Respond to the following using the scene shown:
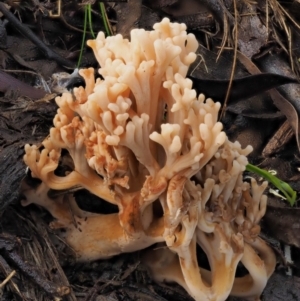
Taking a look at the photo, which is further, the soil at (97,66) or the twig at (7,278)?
the soil at (97,66)

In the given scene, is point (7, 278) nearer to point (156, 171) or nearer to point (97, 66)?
point (156, 171)

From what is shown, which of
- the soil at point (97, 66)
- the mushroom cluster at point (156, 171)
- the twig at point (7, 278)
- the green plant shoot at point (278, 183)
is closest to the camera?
the mushroom cluster at point (156, 171)

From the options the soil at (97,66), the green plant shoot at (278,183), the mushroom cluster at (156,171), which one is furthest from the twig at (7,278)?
the green plant shoot at (278,183)

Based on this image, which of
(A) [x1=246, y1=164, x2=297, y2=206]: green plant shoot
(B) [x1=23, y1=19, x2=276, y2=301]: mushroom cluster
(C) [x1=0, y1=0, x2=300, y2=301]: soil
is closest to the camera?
(B) [x1=23, y1=19, x2=276, y2=301]: mushroom cluster

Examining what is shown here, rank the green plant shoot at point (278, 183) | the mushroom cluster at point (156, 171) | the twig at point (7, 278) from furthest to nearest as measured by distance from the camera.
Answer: the green plant shoot at point (278, 183) → the twig at point (7, 278) → the mushroom cluster at point (156, 171)

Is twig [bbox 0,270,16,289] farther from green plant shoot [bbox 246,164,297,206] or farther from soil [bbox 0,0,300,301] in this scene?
green plant shoot [bbox 246,164,297,206]

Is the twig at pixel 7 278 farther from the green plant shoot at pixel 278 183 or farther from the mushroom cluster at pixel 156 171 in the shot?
the green plant shoot at pixel 278 183

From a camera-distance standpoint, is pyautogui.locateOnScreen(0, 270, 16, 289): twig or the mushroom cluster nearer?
the mushroom cluster

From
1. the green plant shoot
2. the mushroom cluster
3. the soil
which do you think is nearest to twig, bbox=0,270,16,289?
the soil

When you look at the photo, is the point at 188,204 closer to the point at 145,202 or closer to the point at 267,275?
the point at 145,202
